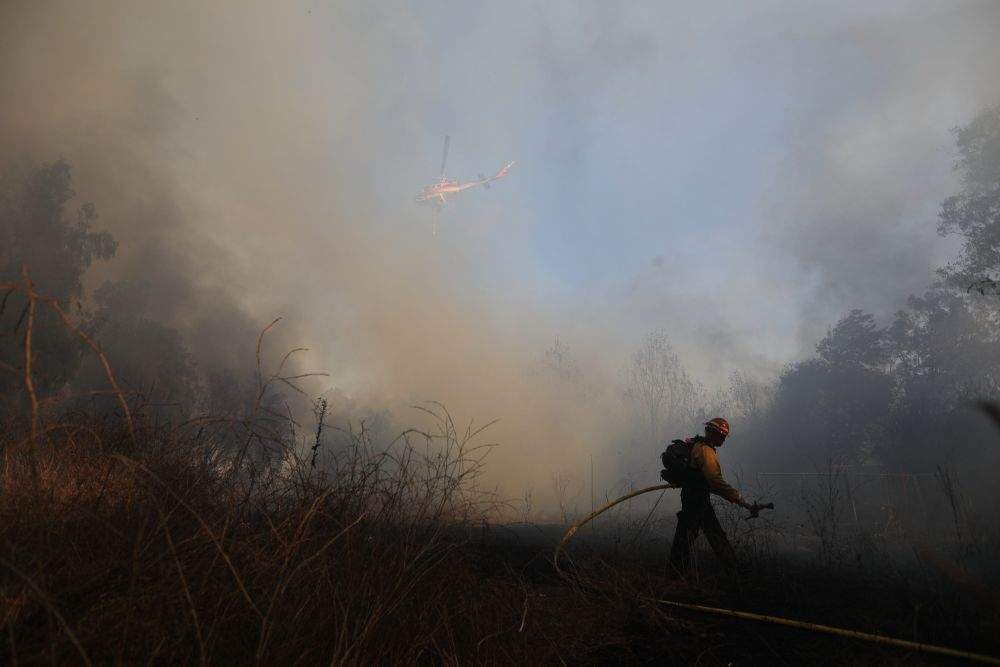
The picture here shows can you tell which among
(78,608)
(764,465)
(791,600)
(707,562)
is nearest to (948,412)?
(764,465)

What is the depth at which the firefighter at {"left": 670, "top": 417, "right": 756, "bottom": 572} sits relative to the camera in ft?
20.9

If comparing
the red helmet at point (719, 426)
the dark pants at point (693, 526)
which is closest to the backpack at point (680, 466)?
the dark pants at point (693, 526)

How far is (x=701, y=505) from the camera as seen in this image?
6660 millimetres

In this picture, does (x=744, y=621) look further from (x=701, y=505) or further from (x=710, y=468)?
(x=710, y=468)

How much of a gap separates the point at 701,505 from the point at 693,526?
0.29 metres

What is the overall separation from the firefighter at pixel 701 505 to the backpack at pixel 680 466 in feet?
0.05

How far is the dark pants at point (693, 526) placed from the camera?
639 cm

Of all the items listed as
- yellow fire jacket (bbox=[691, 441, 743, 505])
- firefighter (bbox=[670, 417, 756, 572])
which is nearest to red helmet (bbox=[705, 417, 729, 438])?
firefighter (bbox=[670, 417, 756, 572])

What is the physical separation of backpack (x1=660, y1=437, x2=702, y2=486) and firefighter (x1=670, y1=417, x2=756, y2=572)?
0.01 metres

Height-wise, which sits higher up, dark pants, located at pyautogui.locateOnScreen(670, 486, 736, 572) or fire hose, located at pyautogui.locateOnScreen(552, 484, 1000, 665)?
dark pants, located at pyautogui.locateOnScreen(670, 486, 736, 572)

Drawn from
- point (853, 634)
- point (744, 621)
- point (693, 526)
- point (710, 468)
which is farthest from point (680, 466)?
point (853, 634)

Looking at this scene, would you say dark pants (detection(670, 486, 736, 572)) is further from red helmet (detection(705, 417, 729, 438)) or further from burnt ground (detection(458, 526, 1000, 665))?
red helmet (detection(705, 417, 729, 438))

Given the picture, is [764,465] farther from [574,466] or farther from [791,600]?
[791,600]

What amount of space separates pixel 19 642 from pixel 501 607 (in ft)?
11.2
